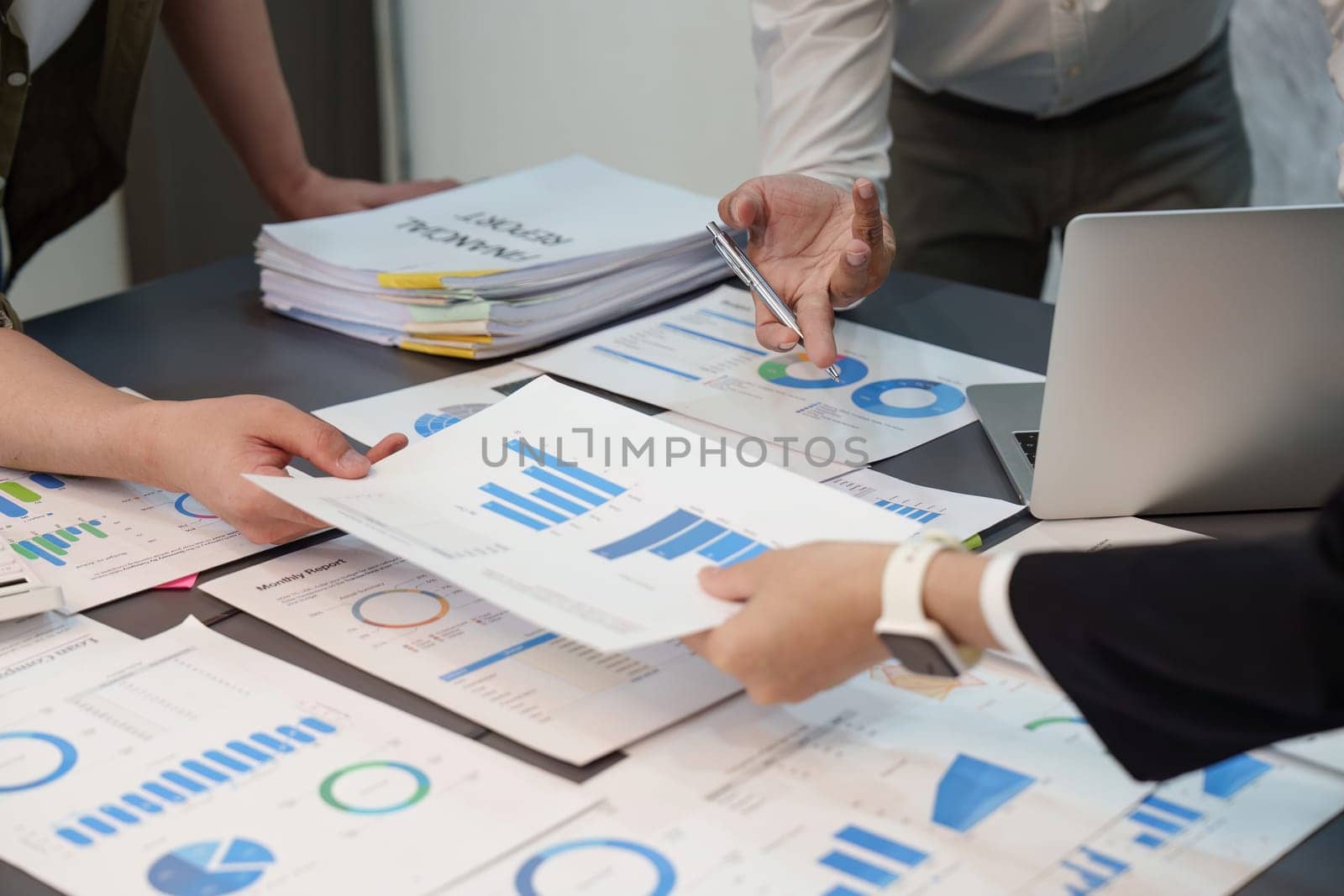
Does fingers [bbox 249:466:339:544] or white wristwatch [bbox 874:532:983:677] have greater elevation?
white wristwatch [bbox 874:532:983:677]

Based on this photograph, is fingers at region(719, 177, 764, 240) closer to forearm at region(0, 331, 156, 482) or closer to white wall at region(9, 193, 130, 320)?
forearm at region(0, 331, 156, 482)

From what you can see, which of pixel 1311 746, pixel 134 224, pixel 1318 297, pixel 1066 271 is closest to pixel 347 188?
pixel 1066 271

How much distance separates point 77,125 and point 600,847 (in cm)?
125

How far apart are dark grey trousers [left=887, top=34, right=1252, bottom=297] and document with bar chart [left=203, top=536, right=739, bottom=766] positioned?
4.00ft

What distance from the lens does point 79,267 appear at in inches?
121

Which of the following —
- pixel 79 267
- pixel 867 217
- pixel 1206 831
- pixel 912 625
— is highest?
pixel 867 217

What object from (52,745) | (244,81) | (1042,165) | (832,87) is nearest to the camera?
(52,745)

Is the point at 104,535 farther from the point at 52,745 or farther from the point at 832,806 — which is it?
the point at 832,806

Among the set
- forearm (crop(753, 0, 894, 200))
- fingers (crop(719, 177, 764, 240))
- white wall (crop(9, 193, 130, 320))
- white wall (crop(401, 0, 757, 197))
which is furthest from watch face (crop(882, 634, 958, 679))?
white wall (crop(9, 193, 130, 320))

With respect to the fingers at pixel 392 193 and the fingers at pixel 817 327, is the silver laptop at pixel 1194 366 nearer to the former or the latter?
the fingers at pixel 817 327

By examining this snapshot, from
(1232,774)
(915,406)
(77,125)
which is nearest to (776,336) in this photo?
(915,406)

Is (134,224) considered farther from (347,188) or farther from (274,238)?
(274,238)

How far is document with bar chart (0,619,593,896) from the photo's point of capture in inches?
25.8

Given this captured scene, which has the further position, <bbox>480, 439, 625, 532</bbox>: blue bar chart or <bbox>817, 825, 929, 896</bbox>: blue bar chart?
<bbox>480, 439, 625, 532</bbox>: blue bar chart
